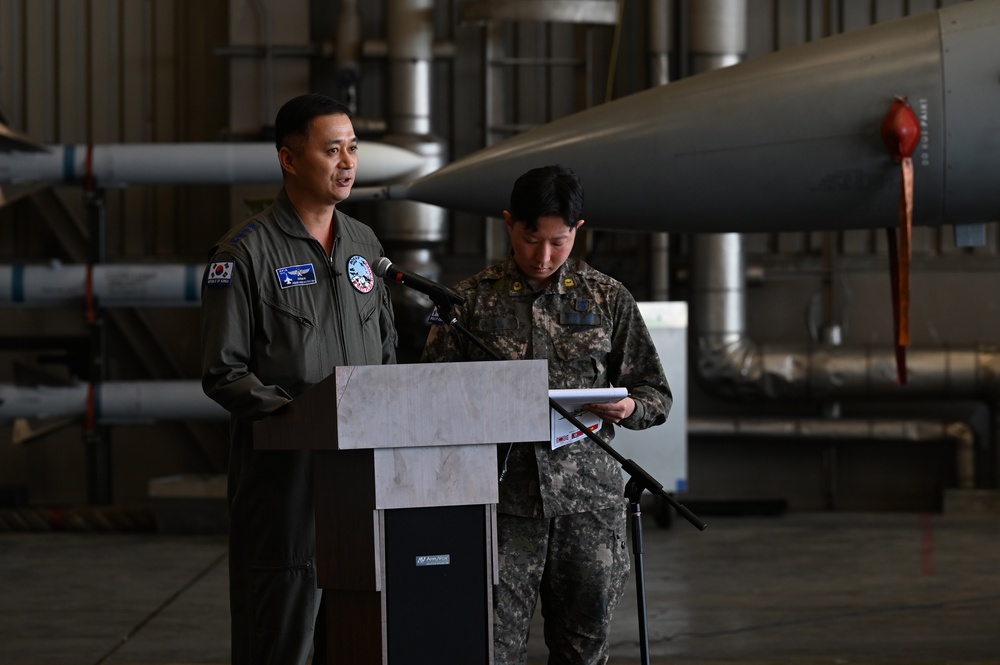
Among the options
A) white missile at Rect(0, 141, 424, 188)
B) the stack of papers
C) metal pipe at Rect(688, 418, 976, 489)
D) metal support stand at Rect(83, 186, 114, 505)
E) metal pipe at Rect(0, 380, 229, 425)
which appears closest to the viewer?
the stack of papers

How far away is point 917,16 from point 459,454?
2173mm

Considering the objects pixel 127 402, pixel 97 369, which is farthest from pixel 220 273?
pixel 97 369

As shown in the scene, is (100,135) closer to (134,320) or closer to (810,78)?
(134,320)

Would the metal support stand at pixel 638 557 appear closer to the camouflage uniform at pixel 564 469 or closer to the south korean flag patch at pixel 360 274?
the camouflage uniform at pixel 564 469

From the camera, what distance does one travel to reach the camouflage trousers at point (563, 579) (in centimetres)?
219

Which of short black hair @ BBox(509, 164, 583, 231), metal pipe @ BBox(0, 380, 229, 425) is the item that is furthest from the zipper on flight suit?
metal pipe @ BBox(0, 380, 229, 425)

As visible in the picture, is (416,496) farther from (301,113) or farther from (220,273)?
(301,113)

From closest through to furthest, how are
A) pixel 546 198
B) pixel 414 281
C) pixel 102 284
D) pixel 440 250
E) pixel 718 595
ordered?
pixel 414 281
pixel 546 198
pixel 718 595
pixel 102 284
pixel 440 250

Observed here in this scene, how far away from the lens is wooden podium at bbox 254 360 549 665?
67.9 inches

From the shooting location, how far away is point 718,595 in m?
4.61

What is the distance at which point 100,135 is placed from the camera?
291 inches

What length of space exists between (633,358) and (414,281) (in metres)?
0.54

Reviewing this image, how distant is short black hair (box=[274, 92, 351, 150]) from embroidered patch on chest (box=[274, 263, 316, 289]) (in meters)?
0.23

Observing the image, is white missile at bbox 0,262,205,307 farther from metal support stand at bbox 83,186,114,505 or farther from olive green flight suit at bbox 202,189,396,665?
olive green flight suit at bbox 202,189,396,665
